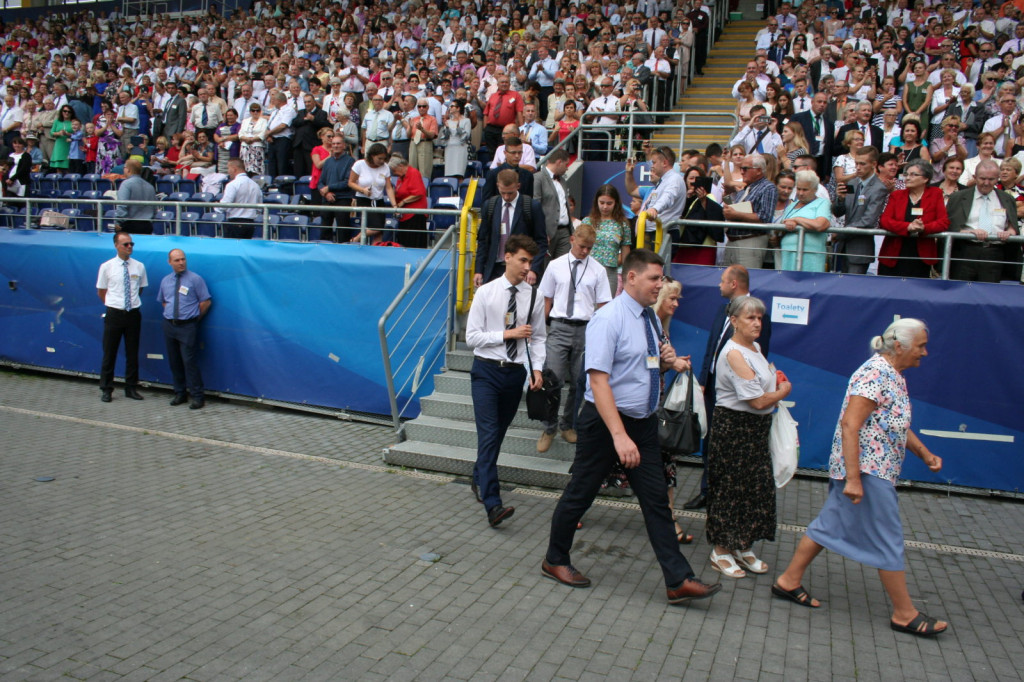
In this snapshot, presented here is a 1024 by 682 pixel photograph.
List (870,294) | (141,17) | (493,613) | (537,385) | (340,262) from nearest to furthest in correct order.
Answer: (493,613)
(537,385)
(870,294)
(340,262)
(141,17)

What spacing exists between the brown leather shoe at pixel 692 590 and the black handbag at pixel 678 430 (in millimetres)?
950

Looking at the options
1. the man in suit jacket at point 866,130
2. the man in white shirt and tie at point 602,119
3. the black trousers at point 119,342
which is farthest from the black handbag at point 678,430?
the man in white shirt and tie at point 602,119

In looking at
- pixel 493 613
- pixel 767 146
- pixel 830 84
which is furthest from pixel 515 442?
pixel 830 84

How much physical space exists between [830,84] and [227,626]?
10.6 m

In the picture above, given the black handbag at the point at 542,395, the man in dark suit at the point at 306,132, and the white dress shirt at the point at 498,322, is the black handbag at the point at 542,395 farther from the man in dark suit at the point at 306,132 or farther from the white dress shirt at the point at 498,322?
the man in dark suit at the point at 306,132

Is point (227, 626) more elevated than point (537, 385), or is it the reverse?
point (537, 385)

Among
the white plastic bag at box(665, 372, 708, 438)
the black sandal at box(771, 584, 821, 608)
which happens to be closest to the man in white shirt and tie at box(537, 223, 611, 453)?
the white plastic bag at box(665, 372, 708, 438)

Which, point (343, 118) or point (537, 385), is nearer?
point (537, 385)

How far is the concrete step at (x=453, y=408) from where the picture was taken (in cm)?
797

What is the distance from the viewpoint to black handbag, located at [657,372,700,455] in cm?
566

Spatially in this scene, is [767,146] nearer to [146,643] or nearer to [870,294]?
[870,294]

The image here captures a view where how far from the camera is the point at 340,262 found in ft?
31.4

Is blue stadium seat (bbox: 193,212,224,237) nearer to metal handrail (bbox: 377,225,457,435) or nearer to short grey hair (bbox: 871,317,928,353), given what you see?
metal handrail (bbox: 377,225,457,435)

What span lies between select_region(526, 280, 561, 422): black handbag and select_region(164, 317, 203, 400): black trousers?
5236 millimetres
